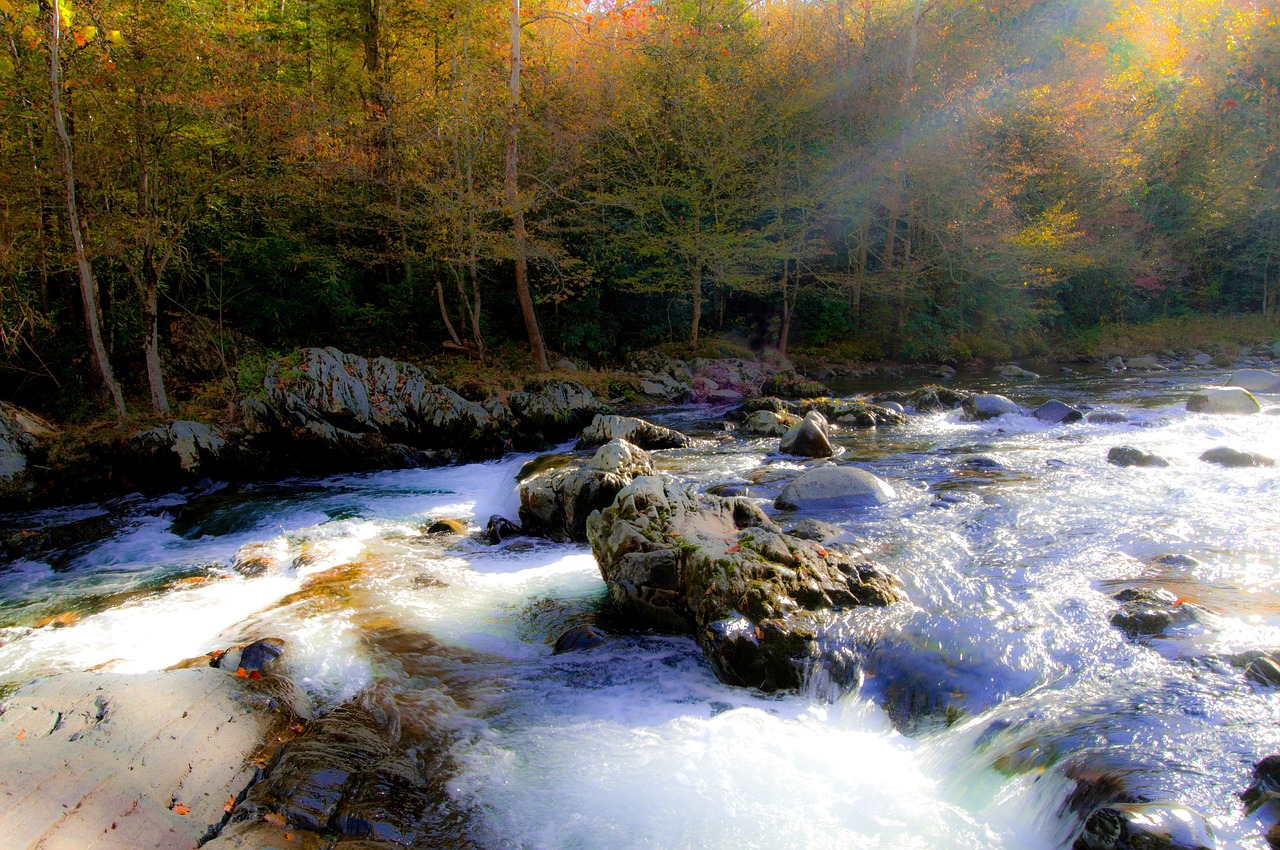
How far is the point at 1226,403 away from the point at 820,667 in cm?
1342

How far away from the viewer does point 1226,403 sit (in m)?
13.2

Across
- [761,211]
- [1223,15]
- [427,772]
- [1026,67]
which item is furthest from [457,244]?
[1223,15]

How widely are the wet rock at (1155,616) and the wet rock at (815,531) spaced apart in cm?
247

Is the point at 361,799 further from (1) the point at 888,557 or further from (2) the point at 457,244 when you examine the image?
(2) the point at 457,244

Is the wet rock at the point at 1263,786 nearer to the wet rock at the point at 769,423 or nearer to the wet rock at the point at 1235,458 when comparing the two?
the wet rock at the point at 1235,458

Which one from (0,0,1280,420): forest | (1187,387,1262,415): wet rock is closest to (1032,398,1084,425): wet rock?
(1187,387,1262,415): wet rock

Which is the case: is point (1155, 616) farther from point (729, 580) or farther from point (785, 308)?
point (785, 308)

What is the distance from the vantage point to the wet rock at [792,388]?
18656 millimetres

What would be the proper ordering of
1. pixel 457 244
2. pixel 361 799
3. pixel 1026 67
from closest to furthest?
1. pixel 361 799
2. pixel 457 244
3. pixel 1026 67

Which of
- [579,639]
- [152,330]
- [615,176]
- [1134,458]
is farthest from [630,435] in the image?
[615,176]

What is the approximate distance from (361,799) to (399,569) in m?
3.82

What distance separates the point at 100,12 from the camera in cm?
1081

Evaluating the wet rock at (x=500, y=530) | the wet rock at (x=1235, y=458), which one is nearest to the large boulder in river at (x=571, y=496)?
the wet rock at (x=500, y=530)

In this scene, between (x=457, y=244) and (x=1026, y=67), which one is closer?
(x=457, y=244)
